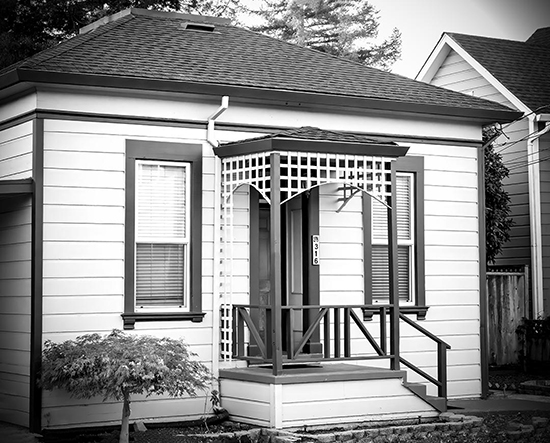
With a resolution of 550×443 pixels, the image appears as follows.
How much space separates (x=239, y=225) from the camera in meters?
12.9

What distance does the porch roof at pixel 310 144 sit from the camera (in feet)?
38.6

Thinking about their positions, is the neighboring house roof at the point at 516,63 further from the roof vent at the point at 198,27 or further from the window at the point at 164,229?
the window at the point at 164,229

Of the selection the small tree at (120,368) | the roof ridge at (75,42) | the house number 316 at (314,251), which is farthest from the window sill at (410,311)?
the roof ridge at (75,42)

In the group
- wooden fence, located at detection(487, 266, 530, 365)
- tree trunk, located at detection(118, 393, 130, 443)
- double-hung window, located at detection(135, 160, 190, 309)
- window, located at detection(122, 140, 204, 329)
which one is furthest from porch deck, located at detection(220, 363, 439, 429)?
wooden fence, located at detection(487, 266, 530, 365)

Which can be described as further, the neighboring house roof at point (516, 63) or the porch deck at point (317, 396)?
the neighboring house roof at point (516, 63)

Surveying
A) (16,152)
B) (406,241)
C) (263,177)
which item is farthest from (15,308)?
(406,241)

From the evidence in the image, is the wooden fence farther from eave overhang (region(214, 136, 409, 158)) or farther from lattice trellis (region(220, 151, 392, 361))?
eave overhang (region(214, 136, 409, 158))

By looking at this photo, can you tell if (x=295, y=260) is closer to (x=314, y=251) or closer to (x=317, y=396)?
(x=314, y=251)

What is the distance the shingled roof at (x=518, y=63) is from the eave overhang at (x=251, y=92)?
4788 millimetres

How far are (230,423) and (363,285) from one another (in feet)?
9.92

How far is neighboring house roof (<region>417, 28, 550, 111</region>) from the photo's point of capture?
1964 centimetres

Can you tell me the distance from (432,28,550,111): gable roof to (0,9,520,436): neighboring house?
5326 mm

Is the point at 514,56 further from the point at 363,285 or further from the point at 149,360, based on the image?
the point at 149,360

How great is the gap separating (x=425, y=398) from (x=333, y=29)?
91.1 ft
